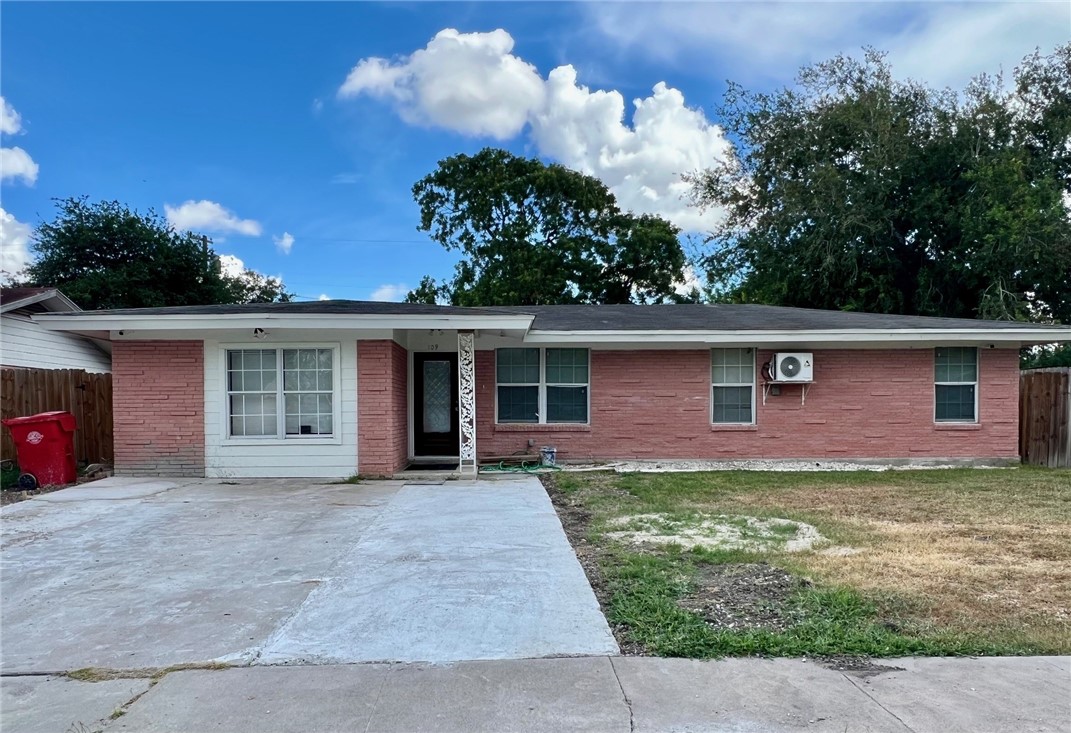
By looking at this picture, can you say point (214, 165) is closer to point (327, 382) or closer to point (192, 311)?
point (192, 311)

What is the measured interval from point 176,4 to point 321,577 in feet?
33.9

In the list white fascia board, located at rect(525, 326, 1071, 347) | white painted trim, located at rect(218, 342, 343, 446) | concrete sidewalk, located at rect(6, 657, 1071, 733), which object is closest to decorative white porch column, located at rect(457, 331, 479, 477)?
white fascia board, located at rect(525, 326, 1071, 347)

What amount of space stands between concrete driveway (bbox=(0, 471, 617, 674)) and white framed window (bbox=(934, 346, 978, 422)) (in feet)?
28.9

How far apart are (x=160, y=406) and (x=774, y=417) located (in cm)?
1059

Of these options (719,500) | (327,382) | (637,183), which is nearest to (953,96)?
(637,183)

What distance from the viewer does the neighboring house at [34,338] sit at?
583 inches

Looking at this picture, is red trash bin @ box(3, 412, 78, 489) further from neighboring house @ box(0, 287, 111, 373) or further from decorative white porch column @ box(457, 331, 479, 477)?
decorative white porch column @ box(457, 331, 479, 477)

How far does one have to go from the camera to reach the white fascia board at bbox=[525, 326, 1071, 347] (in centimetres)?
1128

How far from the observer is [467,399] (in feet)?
34.4

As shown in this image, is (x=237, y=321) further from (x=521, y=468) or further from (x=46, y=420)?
(x=521, y=468)

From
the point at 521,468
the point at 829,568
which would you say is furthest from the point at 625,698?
the point at 521,468

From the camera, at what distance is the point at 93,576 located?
5.11 meters

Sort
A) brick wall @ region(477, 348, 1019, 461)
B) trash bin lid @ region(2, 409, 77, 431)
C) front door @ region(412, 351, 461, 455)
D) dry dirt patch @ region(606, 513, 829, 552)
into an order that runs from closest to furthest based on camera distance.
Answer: dry dirt patch @ region(606, 513, 829, 552) → trash bin lid @ region(2, 409, 77, 431) → brick wall @ region(477, 348, 1019, 461) → front door @ region(412, 351, 461, 455)

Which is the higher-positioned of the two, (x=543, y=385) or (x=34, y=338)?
(x=34, y=338)
